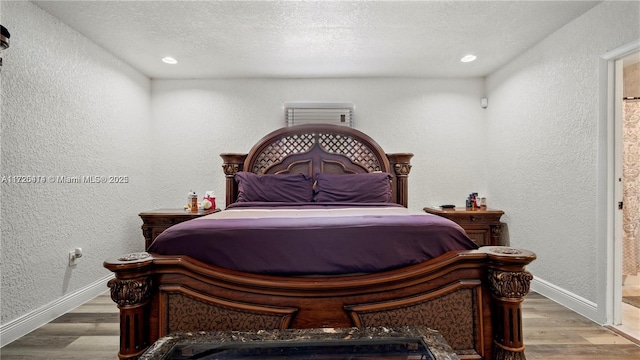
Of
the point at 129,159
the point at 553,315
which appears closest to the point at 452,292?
the point at 553,315

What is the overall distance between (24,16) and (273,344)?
2.84 meters

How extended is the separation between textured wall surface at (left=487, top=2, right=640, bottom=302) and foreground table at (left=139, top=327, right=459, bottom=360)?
1.99m

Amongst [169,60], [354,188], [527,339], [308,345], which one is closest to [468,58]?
[354,188]

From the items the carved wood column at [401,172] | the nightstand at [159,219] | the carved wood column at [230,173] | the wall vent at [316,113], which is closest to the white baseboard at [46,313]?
the nightstand at [159,219]

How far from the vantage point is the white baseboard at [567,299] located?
2.35 metres

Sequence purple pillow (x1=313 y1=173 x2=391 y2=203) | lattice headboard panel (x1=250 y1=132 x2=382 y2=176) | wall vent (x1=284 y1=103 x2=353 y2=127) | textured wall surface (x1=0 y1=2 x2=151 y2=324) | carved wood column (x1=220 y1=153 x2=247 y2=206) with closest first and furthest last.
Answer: textured wall surface (x1=0 y1=2 x2=151 y2=324) → purple pillow (x1=313 y1=173 x2=391 y2=203) → carved wood column (x1=220 y1=153 x2=247 y2=206) → lattice headboard panel (x1=250 y1=132 x2=382 y2=176) → wall vent (x1=284 y1=103 x2=353 y2=127)

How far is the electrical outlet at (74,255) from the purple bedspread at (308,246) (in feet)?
5.14

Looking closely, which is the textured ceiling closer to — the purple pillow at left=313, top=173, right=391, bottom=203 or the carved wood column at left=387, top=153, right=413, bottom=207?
the carved wood column at left=387, top=153, right=413, bottom=207

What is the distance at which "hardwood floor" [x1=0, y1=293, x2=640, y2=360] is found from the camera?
1863 millimetres

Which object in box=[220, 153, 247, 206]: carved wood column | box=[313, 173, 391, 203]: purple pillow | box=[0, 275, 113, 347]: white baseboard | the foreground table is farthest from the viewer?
box=[220, 153, 247, 206]: carved wood column

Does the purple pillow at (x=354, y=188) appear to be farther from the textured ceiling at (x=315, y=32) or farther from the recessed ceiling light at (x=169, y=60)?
the recessed ceiling light at (x=169, y=60)

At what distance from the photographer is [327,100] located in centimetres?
398

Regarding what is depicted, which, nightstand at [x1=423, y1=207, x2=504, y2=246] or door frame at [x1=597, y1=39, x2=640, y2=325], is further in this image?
nightstand at [x1=423, y1=207, x2=504, y2=246]

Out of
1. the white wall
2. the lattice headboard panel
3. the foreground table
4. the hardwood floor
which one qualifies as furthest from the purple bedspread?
the white wall
